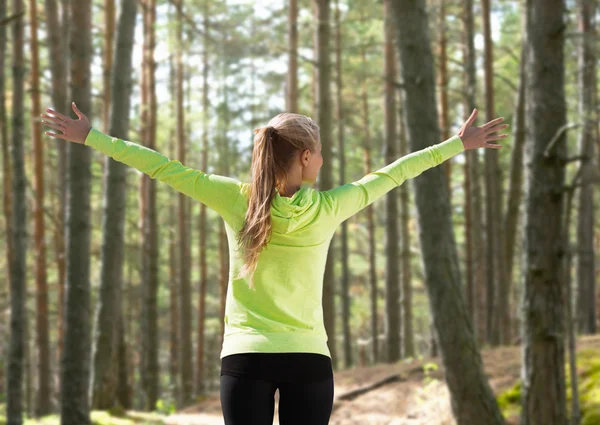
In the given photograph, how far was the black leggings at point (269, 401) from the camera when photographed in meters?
2.49

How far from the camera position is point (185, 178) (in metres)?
2.71

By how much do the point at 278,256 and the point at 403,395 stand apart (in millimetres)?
9081

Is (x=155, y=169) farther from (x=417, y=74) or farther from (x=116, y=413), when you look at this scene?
(x=116, y=413)

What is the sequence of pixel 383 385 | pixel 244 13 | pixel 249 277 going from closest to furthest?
pixel 249 277 → pixel 383 385 → pixel 244 13

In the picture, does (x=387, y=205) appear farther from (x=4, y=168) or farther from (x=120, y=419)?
(x=4, y=168)

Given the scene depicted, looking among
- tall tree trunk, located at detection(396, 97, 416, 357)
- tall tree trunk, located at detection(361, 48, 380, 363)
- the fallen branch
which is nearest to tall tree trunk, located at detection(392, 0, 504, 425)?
the fallen branch

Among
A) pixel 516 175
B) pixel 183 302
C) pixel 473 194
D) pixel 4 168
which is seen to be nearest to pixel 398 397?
pixel 516 175

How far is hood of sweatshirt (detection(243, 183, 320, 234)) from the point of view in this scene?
2.61 metres

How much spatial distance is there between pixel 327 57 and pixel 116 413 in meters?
7.02

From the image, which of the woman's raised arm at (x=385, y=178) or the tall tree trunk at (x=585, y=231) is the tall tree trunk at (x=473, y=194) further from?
the woman's raised arm at (x=385, y=178)

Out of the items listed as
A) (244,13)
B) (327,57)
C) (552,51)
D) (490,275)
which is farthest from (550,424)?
(244,13)

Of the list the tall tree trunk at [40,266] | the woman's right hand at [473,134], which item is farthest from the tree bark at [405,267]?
the woman's right hand at [473,134]

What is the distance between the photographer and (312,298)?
2682 mm

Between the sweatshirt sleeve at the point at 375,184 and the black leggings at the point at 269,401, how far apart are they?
640 mm
